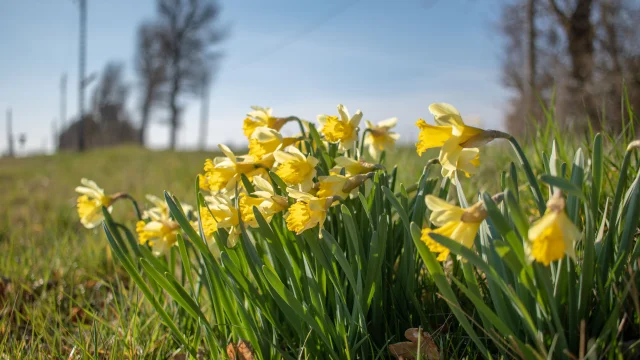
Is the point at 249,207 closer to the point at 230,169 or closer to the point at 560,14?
the point at 230,169

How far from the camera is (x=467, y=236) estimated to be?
860 mm

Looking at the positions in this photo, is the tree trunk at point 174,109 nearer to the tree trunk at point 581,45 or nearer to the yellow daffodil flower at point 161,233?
the tree trunk at point 581,45

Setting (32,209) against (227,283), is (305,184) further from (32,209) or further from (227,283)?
(32,209)

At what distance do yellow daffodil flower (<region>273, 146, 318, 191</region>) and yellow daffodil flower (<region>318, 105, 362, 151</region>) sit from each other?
0.41 ft

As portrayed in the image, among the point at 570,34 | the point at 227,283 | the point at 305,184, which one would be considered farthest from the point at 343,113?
the point at 570,34

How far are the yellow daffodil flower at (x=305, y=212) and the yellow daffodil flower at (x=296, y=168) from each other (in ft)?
0.25

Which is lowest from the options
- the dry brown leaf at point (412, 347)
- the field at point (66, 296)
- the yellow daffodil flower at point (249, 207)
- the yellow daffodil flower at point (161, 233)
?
the field at point (66, 296)

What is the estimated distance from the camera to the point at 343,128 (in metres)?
1.23

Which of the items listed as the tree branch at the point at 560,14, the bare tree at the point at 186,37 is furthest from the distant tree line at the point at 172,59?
Answer: the tree branch at the point at 560,14

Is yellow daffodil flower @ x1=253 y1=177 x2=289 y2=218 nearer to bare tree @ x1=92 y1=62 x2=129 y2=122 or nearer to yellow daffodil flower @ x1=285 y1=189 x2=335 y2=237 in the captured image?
yellow daffodil flower @ x1=285 y1=189 x2=335 y2=237

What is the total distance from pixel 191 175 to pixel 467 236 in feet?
16.6

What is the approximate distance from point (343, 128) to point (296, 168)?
19cm

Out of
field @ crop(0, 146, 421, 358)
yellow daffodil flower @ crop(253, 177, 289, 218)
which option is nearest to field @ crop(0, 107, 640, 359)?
field @ crop(0, 146, 421, 358)

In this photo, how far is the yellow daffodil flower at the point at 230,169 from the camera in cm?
117
